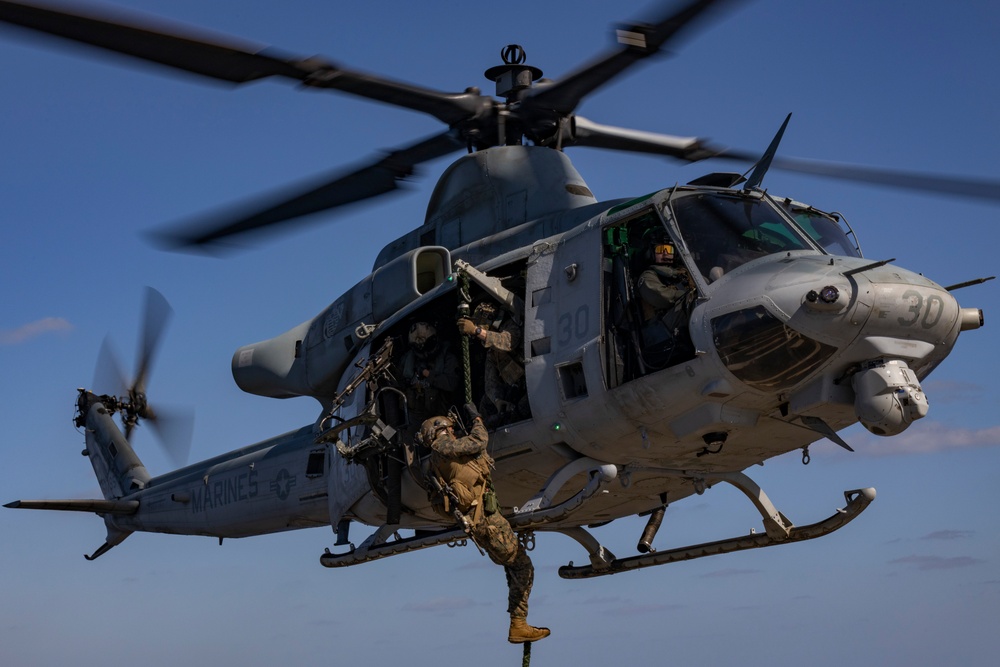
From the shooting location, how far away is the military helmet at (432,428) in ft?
26.6

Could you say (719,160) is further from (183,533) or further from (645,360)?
(183,533)

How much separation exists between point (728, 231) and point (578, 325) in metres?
1.13

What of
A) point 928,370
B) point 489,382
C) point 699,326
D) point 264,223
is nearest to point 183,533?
point 264,223

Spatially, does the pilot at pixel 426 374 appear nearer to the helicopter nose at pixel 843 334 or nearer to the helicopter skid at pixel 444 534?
the helicopter skid at pixel 444 534

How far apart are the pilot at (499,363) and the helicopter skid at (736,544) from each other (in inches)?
63.9

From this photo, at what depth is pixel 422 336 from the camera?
880cm

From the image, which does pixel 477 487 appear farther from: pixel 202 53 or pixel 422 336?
pixel 202 53

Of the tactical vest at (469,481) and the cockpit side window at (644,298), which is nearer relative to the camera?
the cockpit side window at (644,298)

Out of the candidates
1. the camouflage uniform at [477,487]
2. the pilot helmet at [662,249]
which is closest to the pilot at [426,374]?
the camouflage uniform at [477,487]

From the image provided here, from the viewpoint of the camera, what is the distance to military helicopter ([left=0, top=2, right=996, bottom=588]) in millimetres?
7043

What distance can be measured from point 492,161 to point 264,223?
1.90m

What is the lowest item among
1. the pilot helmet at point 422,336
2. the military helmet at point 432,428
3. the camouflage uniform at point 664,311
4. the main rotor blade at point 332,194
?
the military helmet at point 432,428

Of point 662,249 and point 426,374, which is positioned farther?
point 426,374

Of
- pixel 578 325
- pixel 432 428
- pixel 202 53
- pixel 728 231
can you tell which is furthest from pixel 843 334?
pixel 202 53
